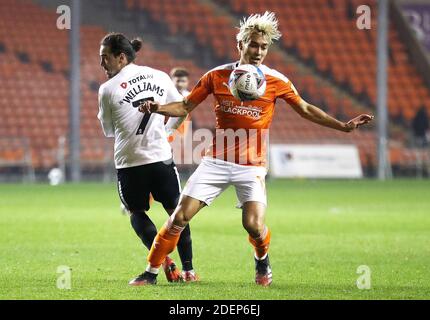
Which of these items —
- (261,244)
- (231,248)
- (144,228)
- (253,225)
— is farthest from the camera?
(231,248)

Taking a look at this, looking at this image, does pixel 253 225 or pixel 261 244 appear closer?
pixel 253 225

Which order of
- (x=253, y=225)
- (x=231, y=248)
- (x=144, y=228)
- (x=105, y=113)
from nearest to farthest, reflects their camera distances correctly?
(x=253, y=225) < (x=105, y=113) < (x=144, y=228) < (x=231, y=248)

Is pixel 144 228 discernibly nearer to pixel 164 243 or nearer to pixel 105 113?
pixel 164 243

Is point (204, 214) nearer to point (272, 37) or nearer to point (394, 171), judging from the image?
point (272, 37)

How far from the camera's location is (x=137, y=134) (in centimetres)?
891

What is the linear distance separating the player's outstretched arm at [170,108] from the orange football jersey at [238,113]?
0.06 meters

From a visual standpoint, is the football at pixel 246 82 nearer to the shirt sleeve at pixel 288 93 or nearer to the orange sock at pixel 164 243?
the shirt sleeve at pixel 288 93

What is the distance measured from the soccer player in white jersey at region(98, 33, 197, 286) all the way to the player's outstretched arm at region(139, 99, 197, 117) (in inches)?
19.1

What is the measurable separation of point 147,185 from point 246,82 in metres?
1.31

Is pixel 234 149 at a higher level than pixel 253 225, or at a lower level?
higher

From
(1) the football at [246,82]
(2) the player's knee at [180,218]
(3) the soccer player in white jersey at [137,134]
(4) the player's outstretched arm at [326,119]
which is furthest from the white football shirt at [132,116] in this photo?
(4) the player's outstretched arm at [326,119]

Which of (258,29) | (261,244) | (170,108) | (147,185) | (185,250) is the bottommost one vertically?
(185,250)

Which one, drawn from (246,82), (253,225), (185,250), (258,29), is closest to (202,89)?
(246,82)

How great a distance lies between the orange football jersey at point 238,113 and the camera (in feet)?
27.9
